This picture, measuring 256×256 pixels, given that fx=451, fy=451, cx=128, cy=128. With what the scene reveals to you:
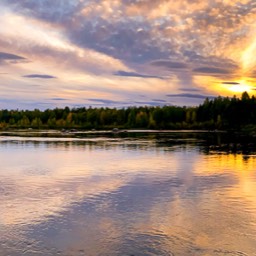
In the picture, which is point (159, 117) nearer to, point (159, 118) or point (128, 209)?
point (159, 118)

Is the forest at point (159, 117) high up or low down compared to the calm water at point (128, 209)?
up

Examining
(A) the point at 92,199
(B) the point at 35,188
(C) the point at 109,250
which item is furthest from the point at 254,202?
(B) the point at 35,188

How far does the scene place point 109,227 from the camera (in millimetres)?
14555

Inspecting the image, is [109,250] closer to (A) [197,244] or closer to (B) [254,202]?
(A) [197,244]

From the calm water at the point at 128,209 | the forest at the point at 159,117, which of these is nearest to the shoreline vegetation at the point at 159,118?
the forest at the point at 159,117

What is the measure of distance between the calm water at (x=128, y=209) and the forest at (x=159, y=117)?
82954 mm

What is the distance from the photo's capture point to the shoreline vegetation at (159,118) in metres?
123

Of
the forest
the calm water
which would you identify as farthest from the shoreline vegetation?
the calm water

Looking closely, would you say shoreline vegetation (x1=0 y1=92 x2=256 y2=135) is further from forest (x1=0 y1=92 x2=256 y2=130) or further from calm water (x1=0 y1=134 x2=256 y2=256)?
calm water (x1=0 y1=134 x2=256 y2=256)

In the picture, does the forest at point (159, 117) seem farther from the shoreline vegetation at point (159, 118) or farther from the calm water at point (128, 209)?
the calm water at point (128, 209)

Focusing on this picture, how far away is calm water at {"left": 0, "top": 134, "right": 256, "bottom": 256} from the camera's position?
12.7 m

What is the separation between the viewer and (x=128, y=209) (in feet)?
56.8

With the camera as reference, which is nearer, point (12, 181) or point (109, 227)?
point (109, 227)

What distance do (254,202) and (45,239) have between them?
9261 mm
